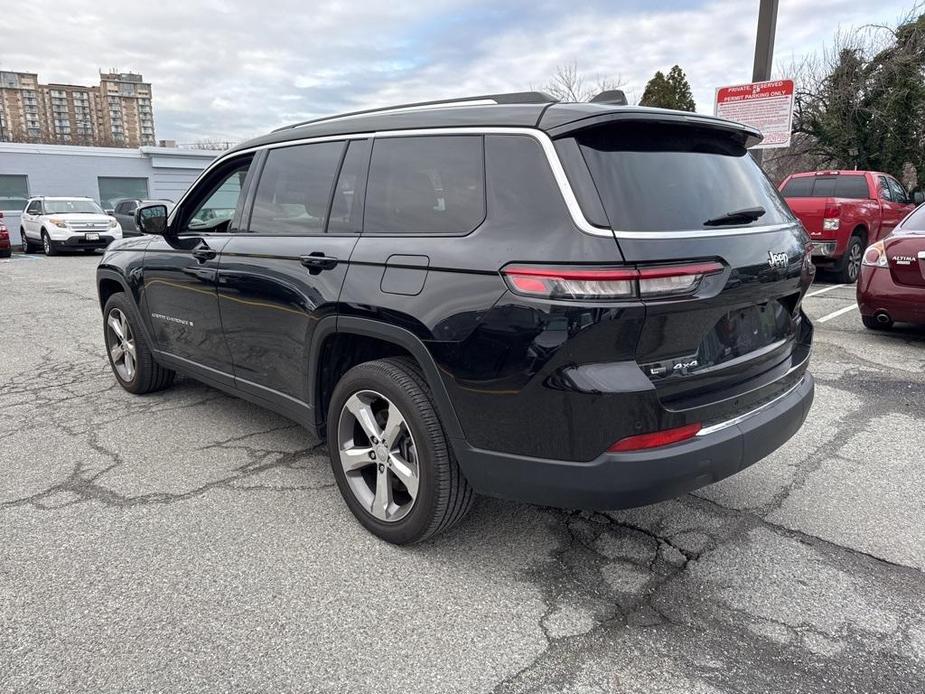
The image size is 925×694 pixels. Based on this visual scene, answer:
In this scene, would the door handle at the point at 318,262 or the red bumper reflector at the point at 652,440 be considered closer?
the red bumper reflector at the point at 652,440

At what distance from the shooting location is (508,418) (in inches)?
93.5

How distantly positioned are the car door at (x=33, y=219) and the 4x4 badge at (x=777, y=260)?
21.9 m

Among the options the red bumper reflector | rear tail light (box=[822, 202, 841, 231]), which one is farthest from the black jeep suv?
rear tail light (box=[822, 202, 841, 231])

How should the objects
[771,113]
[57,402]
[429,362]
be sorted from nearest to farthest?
[429,362]
[57,402]
[771,113]

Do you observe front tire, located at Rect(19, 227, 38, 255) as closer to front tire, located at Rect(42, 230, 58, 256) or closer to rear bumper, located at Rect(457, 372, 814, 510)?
front tire, located at Rect(42, 230, 58, 256)

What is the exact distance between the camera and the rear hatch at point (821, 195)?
10.0m

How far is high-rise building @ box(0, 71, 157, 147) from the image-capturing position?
75250 mm

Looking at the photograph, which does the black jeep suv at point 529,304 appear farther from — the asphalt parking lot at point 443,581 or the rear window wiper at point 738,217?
the asphalt parking lot at point 443,581

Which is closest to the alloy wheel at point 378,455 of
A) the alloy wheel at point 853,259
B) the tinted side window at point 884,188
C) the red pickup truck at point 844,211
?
the red pickup truck at point 844,211

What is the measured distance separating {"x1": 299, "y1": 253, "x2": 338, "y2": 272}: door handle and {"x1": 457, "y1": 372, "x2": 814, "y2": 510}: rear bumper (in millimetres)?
1074

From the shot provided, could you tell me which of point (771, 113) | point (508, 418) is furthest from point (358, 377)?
point (771, 113)

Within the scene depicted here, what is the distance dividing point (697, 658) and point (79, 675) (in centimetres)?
200

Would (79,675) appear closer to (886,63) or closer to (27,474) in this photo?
(27,474)

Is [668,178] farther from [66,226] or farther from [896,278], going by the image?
[66,226]
